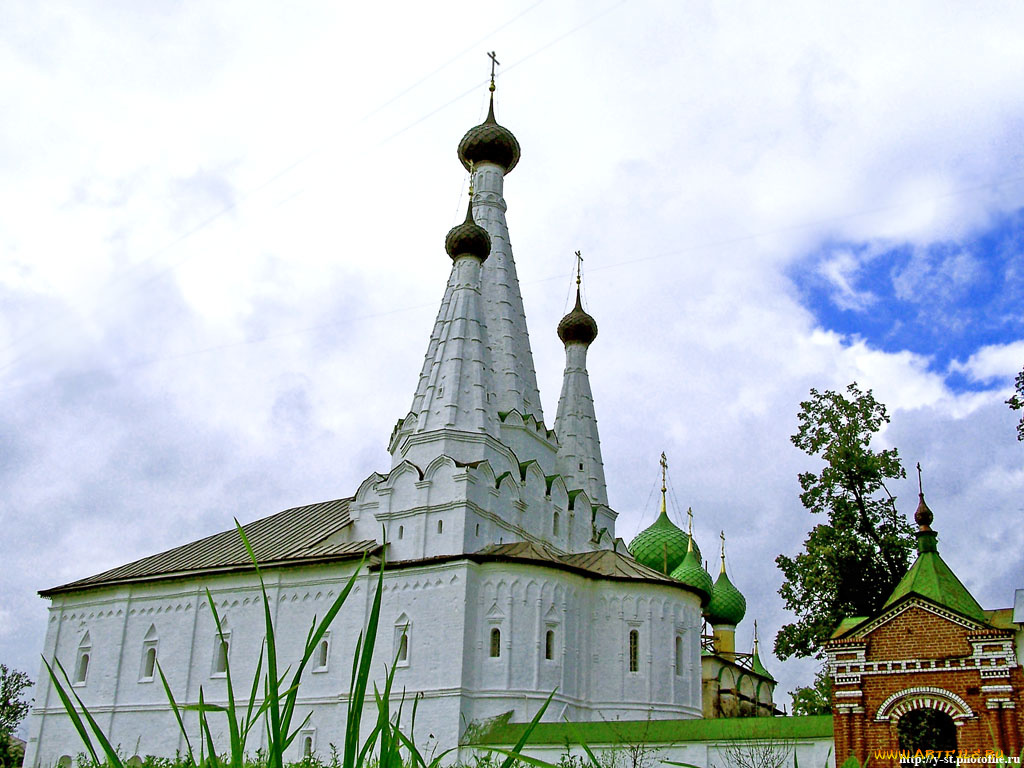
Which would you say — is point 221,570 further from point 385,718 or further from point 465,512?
point 385,718

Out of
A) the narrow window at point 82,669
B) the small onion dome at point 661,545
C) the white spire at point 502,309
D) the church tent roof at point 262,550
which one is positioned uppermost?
the white spire at point 502,309

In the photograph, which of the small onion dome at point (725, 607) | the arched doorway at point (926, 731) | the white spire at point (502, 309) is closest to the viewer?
the arched doorway at point (926, 731)

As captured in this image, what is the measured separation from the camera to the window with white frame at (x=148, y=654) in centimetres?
2688

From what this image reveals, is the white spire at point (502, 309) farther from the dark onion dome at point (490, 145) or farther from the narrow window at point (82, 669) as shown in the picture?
the narrow window at point (82, 669)

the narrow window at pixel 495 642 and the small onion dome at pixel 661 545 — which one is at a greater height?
the small onion dome at pixel 661 545

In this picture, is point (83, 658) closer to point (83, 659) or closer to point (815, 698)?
point (83, 659)

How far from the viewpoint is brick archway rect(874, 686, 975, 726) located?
1506 cm

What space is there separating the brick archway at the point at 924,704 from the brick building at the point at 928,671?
0.05 feet

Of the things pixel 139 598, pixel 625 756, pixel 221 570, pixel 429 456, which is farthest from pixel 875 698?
pixel 139 598

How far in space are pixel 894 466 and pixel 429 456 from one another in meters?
10.6

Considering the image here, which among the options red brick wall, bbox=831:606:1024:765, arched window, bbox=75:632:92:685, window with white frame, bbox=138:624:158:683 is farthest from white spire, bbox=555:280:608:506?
red brick wall, bbox=831:606:1024:765

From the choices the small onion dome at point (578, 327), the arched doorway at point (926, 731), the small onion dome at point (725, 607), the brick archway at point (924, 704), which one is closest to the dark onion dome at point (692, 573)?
the small onion dome at point (725, 607)

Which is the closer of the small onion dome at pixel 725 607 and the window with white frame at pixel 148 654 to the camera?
→ the window with white frame at pixel 148 654

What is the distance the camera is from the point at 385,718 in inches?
70.9
